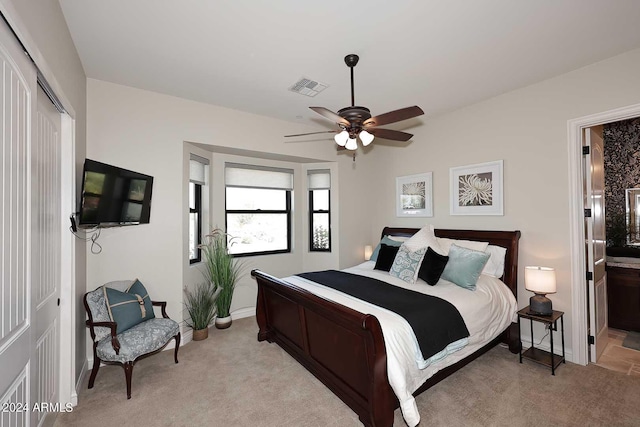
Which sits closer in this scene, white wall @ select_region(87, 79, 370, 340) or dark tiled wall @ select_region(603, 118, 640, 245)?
white wall @ select_region(87, 79, 370, 340)

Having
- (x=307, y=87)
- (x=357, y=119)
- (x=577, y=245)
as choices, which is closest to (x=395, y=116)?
(x=357, y=119)

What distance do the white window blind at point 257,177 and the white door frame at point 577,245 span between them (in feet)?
12.0

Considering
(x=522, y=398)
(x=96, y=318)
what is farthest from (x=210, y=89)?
(x=522, y=398)

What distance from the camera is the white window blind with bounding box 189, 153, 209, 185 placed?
12.4 feet

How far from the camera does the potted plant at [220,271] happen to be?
386 centimetres

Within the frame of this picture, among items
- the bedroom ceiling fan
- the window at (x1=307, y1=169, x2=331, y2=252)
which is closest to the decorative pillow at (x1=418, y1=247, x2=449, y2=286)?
the bedroom ceiling fan

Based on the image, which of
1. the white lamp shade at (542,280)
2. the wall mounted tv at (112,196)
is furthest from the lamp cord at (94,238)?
the white lamp shade at (542,280)

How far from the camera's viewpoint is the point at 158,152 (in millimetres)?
3340

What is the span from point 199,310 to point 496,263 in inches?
142

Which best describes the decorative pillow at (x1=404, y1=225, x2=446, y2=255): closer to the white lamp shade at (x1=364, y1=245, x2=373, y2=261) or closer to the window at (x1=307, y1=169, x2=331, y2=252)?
the white lamp shade at (x1=364, y1=245, x2=373, y2=261)

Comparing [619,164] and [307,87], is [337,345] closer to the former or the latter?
[307,87]

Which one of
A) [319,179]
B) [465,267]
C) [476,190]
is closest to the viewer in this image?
[465,267]

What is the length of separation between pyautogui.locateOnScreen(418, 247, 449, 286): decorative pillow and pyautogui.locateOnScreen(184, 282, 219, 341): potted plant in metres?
2.59

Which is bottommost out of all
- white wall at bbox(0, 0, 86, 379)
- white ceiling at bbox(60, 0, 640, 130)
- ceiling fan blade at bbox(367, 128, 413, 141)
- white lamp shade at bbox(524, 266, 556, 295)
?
white lamp shade at bbox(524, 266, 556, 295)
